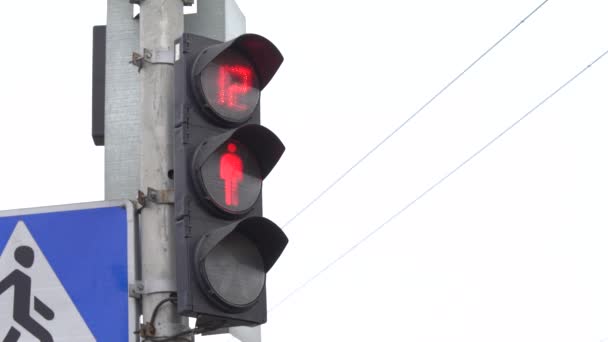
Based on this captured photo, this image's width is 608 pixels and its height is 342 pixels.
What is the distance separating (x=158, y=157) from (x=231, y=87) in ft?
1.22

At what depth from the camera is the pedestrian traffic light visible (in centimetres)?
376

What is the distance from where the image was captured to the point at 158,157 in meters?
4.07

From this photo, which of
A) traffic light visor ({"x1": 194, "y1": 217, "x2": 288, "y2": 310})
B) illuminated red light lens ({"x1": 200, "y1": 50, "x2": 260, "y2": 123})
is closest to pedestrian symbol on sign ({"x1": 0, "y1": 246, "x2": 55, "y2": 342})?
traffic light visor ({"x1": 194, "y1": 217, "x2": 288, "y2": 310})

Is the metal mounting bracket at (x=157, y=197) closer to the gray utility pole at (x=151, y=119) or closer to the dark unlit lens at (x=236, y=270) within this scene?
the gray utility pole at (x=151, y=119)

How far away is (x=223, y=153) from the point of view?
13.0ft

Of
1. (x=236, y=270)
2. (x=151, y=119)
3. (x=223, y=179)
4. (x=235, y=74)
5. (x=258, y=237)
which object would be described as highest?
(x=235, y=74)

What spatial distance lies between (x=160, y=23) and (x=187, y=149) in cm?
64

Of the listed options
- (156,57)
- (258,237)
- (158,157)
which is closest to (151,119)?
(158,157)

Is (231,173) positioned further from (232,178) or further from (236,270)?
(236,270)

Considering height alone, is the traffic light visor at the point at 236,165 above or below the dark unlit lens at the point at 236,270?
above

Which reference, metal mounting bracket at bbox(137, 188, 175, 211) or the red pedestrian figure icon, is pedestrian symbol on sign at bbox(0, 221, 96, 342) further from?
the red pedestrian figure icon

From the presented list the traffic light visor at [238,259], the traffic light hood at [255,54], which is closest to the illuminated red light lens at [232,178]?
the traffic light visor at [238,259]

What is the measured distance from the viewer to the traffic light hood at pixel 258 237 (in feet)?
12.4

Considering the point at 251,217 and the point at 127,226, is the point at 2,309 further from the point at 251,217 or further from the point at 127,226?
the point at 251,217
